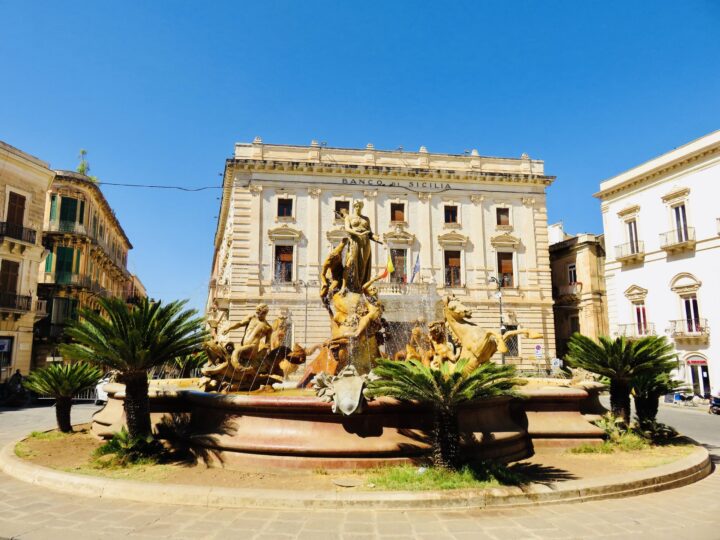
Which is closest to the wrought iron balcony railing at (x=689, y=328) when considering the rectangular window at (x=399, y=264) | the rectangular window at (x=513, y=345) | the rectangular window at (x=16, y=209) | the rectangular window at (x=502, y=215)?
the rectangular window at (x=513, y=345)

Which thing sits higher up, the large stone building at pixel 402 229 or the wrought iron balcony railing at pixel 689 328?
the large stone building at pixel 402 229

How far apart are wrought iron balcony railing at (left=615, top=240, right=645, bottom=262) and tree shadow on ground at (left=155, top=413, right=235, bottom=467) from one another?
27.4 metres

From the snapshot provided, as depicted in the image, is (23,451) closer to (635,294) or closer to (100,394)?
(100,394)

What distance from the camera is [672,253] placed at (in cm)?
2631

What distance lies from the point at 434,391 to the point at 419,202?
26.5 metres

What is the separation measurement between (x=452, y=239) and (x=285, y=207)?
1080 cm

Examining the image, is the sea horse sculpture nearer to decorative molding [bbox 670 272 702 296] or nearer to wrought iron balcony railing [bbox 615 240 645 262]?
decorative molding [bbox 670 272 702 296]

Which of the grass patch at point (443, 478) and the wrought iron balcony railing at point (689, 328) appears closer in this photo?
the grass patch at point (443, 478)

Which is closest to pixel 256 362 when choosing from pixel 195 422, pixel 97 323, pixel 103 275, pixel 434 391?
pixel 195 422

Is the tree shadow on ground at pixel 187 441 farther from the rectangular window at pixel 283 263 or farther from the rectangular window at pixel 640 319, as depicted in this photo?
the rectangular window at pixel 640 319

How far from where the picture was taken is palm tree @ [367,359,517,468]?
594 cm

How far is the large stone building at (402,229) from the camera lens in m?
29.0

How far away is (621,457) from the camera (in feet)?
25.2

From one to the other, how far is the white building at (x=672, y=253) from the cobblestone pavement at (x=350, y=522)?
2227cm
